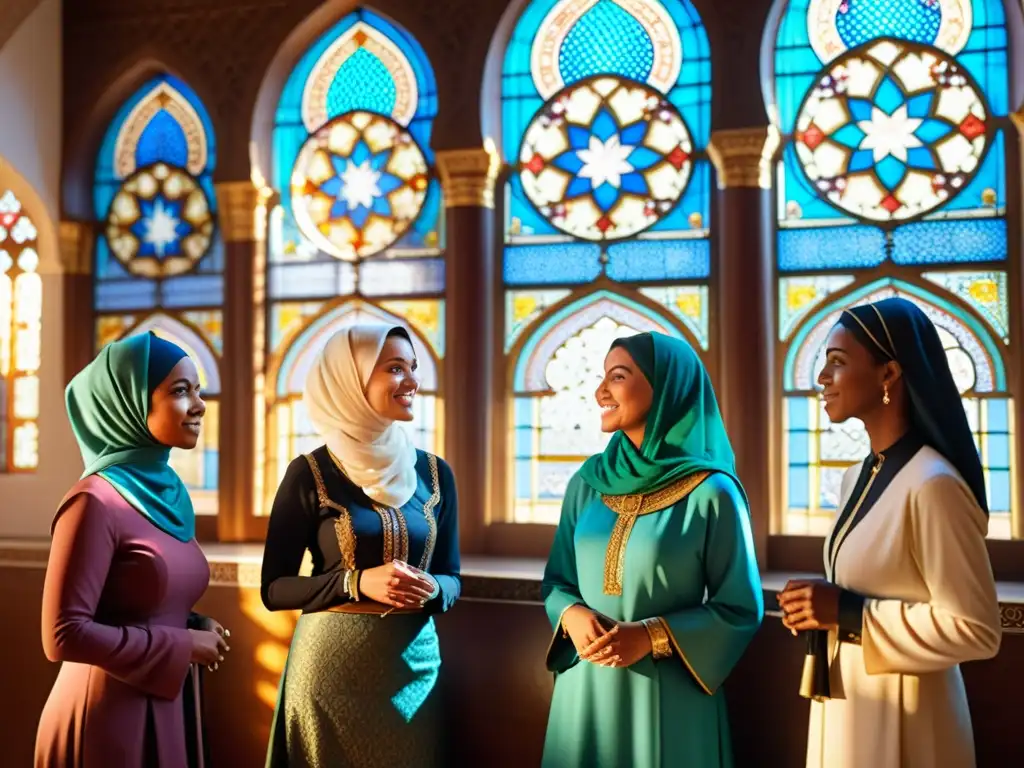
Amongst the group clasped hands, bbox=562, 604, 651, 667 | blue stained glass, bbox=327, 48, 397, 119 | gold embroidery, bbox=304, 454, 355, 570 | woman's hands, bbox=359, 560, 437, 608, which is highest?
blue stained glass, bbox=327, 48, 397, 119

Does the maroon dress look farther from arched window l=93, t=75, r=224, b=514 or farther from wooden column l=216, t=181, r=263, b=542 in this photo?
arched window l=93, t=75, r=224, b=514

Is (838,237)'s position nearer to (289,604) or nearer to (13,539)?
(289,604)

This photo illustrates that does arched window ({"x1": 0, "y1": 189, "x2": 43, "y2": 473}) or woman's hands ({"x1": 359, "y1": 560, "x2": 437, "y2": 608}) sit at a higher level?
arched window ({"x1": 0, "y1": 189, "x2": 43, "y2": 473})

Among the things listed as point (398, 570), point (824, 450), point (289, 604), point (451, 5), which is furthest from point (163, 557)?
point (451, 5)

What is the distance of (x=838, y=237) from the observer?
15.5ft

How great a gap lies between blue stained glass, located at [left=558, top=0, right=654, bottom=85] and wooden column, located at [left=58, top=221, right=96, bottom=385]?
2.62 m

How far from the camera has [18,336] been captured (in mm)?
5840

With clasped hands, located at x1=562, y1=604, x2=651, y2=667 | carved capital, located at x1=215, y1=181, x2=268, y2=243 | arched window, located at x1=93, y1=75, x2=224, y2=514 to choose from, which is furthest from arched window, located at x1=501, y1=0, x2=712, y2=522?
clasped hands, located at x1=562, y1=604, x2=651, y2=667

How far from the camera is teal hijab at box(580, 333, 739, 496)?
2873 mm

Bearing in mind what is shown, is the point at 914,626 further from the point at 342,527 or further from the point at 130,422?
the point at 130,422

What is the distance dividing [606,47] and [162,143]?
2350mm

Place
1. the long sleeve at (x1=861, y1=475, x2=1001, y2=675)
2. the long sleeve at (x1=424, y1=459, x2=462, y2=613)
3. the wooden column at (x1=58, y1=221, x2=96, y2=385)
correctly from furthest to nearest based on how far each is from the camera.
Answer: the wooden column at (x1=58, y1=221, x2=96, y2=385) → the long sleeve at (x1=424, y1=459, x2=462, y2=613) → the long sleeve at (x1=861, y1=475, x2=1001, y2=675)

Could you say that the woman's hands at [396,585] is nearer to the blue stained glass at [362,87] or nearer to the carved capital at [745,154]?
the carved capital at [745,154]

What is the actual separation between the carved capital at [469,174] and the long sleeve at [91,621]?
9.04ft
